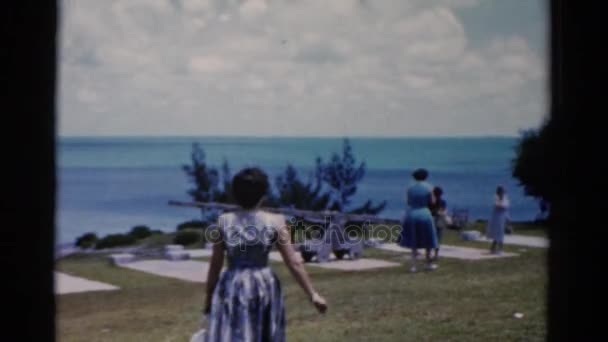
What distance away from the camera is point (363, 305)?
23.3 ft

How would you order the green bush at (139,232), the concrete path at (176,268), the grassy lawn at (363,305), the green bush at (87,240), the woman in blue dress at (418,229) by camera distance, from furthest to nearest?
the woman in blue dress at (418,229), the concrete path at (176,268), the green bush at (139,232), the green bush at (87,240), the grassy lawn at (363,305)

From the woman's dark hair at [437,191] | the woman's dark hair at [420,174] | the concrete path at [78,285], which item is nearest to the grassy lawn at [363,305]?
the concrete path at [78,285]

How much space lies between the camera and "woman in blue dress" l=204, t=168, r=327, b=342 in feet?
15.0

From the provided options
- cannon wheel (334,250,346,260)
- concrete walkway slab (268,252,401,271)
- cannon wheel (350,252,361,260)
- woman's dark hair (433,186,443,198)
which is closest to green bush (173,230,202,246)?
concrete walkway slab (268,252,401,271)

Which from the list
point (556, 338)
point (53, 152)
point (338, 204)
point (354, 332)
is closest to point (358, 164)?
point (338, 204)

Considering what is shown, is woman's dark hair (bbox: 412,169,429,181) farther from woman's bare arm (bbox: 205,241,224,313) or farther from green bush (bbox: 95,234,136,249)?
woman's bare arm (bbox: 205,241,224,313)

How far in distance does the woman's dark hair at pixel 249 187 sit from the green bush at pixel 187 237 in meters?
3.64

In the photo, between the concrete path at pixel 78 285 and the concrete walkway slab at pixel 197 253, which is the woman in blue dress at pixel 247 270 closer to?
the concrete path at pixel 78 285

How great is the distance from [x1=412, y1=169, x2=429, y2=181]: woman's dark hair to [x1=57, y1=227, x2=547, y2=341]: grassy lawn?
0.98 meters

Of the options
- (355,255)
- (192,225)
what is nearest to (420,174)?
(355,255)

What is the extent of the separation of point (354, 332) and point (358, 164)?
1.85m

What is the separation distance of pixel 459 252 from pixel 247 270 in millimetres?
5597

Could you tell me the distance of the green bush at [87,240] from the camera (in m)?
6.81

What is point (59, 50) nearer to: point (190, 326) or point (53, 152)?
point (53, 152)
